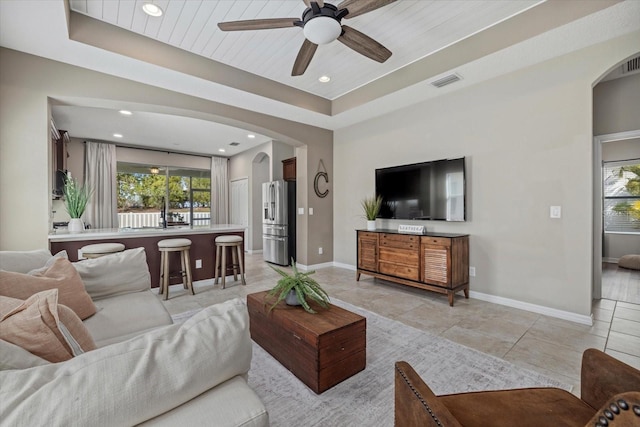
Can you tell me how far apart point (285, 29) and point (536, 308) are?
4065mm

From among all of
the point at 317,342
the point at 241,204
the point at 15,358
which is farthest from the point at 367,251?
the point at 241,204

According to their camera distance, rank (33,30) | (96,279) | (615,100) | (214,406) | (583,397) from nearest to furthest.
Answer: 1. (214,406)
2. (583,397)
3. (96,279)
4. (33,30)
5. (615,100)

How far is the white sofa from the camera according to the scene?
578 millimetres

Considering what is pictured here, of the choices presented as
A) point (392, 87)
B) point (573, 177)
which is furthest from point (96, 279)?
point (573, 177)

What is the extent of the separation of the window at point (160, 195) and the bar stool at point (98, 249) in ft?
13.2

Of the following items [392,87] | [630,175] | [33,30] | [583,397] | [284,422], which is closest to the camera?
[583,397]

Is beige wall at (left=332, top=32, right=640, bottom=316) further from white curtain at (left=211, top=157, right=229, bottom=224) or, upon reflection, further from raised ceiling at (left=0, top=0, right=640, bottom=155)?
white curtain at (left=211, top=157, right=229, bottom=224)

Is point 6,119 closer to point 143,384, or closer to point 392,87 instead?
point 143,384

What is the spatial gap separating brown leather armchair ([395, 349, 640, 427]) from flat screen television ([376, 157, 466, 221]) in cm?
279

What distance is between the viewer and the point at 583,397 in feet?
3.70

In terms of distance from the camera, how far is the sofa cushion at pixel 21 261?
191 cm

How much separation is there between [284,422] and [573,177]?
11.5ft

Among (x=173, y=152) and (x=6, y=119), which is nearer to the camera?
(x=6, y=119)

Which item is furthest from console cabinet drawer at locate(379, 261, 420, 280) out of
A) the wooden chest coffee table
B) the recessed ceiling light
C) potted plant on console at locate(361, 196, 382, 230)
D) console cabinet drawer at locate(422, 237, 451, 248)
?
the recessed ceiling light
